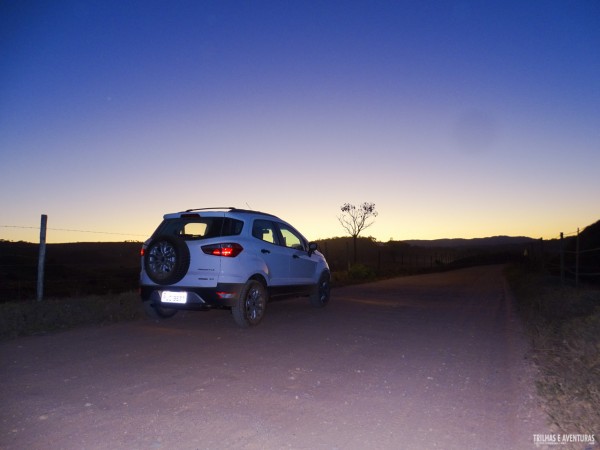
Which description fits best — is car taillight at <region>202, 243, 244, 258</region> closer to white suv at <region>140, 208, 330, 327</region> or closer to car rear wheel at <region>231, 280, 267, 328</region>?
white suv at <region>140, 208, 330, 327</region>

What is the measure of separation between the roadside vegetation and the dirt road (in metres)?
0.22

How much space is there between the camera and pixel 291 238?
10602 mm

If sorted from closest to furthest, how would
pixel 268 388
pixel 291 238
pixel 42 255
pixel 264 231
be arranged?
pixel 268 388, pixel 264 231, pixel 42 255, pixel 291 238

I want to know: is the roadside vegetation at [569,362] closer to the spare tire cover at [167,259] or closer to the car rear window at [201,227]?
the car rear window at [201,227]

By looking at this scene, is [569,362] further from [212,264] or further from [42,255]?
[42,255]

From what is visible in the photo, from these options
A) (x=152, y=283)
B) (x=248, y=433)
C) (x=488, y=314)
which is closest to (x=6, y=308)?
(x=152, y=283)

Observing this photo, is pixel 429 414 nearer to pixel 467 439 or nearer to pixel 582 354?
pixel 467 439

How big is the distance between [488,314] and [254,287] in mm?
5594

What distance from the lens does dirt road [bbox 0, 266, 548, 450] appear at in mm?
3723

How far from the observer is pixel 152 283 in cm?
837

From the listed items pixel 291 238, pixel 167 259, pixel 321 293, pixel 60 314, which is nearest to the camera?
pixel 167 259

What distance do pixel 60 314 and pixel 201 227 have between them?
130 inches

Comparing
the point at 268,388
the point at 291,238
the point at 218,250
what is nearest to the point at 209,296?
the point at 218,250

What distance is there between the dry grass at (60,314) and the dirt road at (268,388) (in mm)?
843
